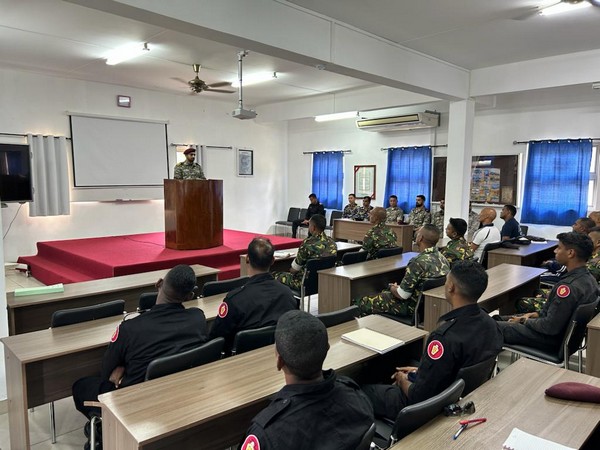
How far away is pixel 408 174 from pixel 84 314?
7656 mm

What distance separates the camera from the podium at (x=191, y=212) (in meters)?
5.83

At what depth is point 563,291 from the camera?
268cm

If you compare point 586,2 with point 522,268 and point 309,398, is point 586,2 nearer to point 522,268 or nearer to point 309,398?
point 522,268

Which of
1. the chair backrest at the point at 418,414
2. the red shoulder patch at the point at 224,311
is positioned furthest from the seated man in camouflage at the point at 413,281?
the chair backrest at the point at 418,414

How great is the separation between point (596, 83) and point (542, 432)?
5.51 m

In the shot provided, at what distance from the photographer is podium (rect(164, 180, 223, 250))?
583 centimetres

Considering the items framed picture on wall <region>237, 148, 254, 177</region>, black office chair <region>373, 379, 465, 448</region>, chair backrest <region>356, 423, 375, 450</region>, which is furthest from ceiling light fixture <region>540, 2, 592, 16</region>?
framed picture on wall <region>237, 148, 254, 177</region>

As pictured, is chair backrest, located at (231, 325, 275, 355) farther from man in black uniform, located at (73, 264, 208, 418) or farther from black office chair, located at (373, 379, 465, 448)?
black office chair, located at (373, 379, 465, 448)

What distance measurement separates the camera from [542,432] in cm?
146

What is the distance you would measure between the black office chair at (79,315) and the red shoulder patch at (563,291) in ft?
9.32

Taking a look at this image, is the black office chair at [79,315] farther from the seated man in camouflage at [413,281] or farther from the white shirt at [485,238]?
the white shirt at [485,238]

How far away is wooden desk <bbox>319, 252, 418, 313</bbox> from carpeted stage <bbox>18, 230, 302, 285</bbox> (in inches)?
77.3

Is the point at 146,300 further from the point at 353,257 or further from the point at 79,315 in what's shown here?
the point at 353,257

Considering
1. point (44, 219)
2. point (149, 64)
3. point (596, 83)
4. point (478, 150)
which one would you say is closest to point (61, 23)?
point (149, 64)
